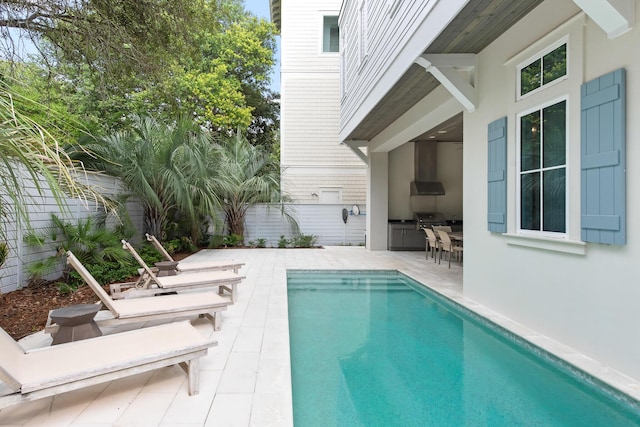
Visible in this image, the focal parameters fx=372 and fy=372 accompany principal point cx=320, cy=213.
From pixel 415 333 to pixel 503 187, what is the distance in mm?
2090

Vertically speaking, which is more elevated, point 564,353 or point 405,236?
point 405,236

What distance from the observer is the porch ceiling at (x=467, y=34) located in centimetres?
382

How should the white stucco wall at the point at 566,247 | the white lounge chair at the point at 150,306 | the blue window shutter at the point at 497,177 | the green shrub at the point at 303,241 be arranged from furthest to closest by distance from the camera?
1. the green shrub at the point at 303,241
2. the blue window shutter at the point at 497,177
3. the white lounge chair at the point at 150,306
4. the white stucco wall at the point at 566,247

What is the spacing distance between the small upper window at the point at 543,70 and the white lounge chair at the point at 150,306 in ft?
13.3

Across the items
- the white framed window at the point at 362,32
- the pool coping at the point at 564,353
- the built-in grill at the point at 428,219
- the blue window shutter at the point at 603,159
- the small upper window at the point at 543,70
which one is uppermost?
the white framed window at the point at 362,32

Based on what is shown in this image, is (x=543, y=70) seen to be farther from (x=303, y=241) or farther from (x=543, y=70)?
(x=303, y=241)

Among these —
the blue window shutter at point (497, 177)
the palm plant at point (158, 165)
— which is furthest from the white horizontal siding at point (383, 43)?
the palm plant at point (158, 165)

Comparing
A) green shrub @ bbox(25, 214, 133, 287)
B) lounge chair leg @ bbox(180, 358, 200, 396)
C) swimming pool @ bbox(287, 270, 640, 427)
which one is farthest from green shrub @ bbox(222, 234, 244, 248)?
lounge chair leg @ bbox(180, 358, 200, 396)

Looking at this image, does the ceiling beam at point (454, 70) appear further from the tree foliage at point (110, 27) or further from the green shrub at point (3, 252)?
the green shrub at point (3, 252)

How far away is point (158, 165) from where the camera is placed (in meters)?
8.22

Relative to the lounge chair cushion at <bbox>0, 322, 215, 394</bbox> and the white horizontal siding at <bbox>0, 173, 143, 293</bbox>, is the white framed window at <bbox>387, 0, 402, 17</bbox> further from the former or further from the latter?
the lounge chair cushion at <bbox>0, 322, 215, 394</bbox>

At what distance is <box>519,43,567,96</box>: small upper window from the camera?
364 centimetres

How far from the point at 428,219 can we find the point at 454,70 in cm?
736

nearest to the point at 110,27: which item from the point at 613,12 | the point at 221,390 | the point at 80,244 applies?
the point at 80,244
